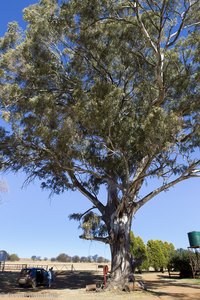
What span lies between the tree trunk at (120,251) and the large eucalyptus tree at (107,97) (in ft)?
0.17

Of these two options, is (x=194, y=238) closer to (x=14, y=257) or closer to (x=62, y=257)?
(x=62, y=257)

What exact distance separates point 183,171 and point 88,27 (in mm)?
8554

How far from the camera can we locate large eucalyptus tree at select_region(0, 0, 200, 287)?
16.0 m

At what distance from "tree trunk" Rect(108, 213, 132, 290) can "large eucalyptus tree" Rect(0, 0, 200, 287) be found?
0.05 metres

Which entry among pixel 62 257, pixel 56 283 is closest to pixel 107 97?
pixel 56 283

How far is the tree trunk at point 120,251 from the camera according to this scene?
18.0 meters

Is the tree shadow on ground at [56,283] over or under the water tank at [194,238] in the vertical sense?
under

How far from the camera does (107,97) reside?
15.8 m

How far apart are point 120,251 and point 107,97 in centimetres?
818

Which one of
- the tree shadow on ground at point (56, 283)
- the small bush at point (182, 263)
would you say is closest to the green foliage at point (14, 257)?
the tree shadow on ground at point (56, 283)

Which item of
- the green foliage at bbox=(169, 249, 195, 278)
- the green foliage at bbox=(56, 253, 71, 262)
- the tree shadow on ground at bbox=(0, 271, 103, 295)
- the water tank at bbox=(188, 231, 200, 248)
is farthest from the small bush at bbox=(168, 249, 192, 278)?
the green foliage at bbox=(56, 253, 71, 262)

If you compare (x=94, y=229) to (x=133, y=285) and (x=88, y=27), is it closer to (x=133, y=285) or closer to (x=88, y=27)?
(x=133, y=285)

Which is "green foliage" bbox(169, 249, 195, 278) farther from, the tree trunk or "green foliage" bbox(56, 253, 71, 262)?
"green foliage" bbox(56, 253, 71, 262)

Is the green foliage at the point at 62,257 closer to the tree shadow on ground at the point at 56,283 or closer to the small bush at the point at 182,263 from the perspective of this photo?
the small bush at the point at 182,263
